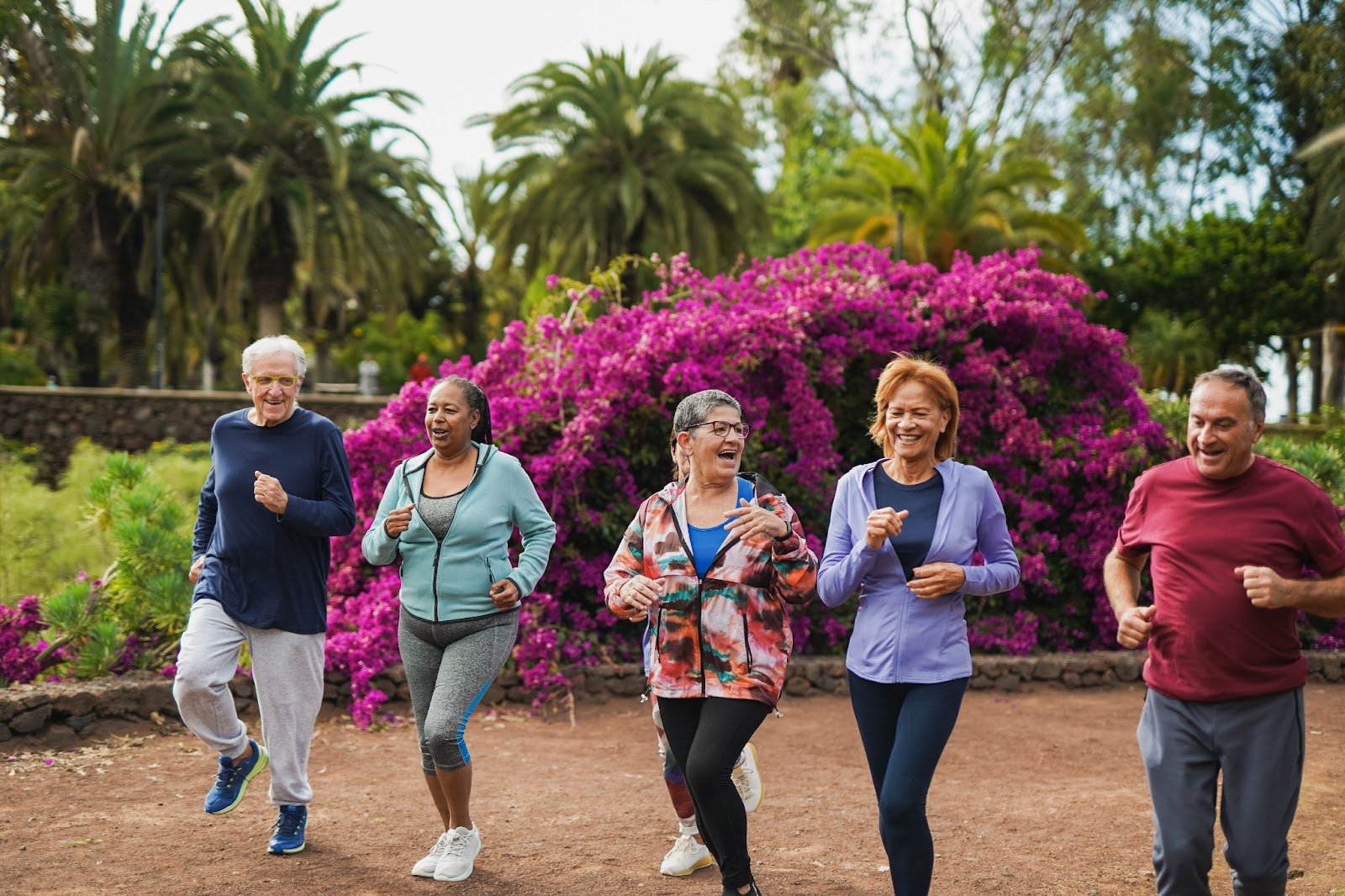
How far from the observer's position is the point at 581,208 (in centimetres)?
2214

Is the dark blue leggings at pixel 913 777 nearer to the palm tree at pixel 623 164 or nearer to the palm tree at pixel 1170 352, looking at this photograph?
the palm tree at pixel 623 164

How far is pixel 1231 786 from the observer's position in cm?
332

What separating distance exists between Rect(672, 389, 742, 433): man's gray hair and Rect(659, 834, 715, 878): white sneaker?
67.4 inches

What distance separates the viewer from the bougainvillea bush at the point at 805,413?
9.18 m

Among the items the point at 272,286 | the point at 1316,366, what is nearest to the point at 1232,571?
the point at 272,286

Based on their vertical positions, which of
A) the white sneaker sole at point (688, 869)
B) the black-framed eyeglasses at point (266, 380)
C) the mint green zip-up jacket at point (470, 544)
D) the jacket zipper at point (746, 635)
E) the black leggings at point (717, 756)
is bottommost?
the white sneaker sole at point (688, 869)

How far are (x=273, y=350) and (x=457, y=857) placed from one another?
6.62ft

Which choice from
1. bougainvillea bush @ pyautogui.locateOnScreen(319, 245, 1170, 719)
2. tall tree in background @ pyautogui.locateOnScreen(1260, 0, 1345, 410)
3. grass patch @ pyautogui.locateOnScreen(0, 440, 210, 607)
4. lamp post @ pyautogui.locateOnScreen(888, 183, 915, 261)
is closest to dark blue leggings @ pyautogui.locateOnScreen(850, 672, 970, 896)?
bougainvillea bush @ pyautogui.locateOnScreen(319, 245, 1170, 719)

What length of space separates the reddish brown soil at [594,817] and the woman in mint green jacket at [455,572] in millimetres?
516

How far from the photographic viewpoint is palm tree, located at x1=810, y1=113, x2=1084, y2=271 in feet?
72.3

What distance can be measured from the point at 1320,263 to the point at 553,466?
27.2 meters

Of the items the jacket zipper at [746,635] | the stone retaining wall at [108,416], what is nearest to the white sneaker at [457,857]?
the jacket zipper at [746,635]

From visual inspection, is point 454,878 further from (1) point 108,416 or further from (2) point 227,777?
(1) point 108,416

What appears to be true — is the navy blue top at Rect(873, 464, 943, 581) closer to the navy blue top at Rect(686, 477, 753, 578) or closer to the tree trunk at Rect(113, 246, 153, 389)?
the navy blue top at Rect(686, 477, 753, 578)
